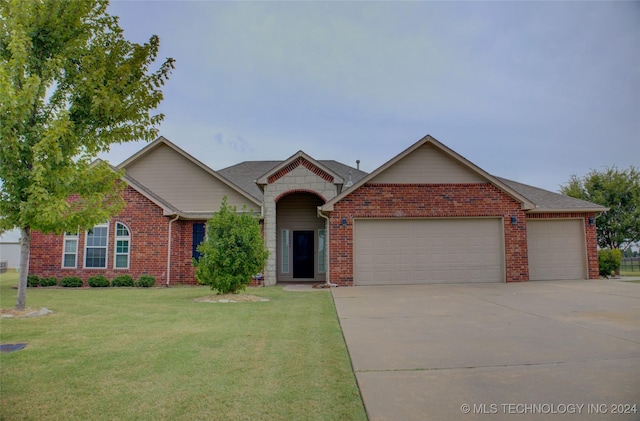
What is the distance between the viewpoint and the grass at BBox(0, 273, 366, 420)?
3467 millimetres

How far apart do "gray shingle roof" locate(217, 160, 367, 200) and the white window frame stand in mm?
2338

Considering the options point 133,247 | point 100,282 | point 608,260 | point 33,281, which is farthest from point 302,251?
point 608,260

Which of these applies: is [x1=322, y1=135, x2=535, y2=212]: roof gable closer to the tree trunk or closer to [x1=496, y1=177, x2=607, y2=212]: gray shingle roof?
[x1=496, y1=177, x2=607, y2=212]: gray shingle roof

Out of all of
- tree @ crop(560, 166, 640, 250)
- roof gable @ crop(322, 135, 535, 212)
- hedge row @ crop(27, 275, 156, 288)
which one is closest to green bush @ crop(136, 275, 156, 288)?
hedge row @ crop(27, 275, 156, 288)

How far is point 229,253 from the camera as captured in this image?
10797mm

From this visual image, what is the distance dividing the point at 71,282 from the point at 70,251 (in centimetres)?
138

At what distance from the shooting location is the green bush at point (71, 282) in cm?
1462

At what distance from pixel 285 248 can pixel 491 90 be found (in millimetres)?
11059

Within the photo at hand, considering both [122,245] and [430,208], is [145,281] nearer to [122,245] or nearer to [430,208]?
[122,245]

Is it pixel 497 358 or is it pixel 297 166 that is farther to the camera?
pixel 297 166

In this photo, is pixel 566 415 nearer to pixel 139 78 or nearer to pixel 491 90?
pixel 139 78

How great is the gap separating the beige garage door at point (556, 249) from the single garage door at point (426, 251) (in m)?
1.87

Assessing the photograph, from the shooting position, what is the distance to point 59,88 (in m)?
9.01

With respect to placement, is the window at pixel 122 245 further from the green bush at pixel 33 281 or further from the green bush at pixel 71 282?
the green bush at pixel 33 281
